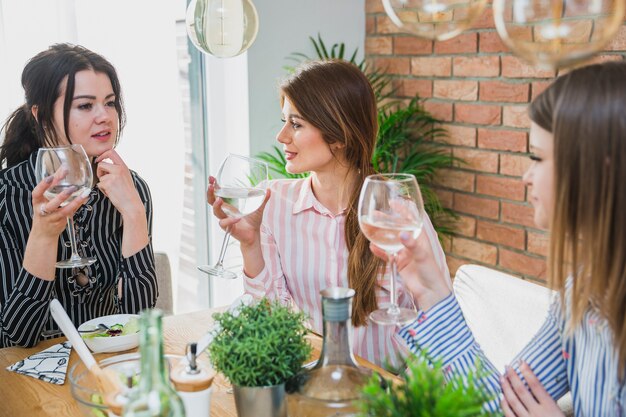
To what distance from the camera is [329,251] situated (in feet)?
6.18

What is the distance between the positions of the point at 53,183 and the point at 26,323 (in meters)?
0.37

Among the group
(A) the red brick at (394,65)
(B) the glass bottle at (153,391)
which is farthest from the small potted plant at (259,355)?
(A) the red brick at (394,65)

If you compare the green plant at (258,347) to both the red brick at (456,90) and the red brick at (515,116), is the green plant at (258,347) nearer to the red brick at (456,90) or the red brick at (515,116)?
the red brick at (515,116)

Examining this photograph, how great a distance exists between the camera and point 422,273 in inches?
48.4

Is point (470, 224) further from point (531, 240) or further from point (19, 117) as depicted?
point (19, 117)

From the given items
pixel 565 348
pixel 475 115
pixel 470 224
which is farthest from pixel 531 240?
pixel 565 348

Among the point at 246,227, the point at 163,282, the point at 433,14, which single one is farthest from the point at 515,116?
the point at 433,14

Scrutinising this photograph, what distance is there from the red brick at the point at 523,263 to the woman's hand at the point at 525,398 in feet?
4.99

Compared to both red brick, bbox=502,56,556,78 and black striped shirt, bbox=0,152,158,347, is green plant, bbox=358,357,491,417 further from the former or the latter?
red brick, bbox=502,56,556,78

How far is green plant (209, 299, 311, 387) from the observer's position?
95 centimetres

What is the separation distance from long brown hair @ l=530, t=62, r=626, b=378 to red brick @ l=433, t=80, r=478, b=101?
5.75 ft

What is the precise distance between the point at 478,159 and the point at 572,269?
1.80 meters

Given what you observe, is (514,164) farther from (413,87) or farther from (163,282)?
(163,282)

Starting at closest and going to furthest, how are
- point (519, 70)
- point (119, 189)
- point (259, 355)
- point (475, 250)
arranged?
point (259, 355) → point (119, 189) → point (519, 70) → point (475, 250)
